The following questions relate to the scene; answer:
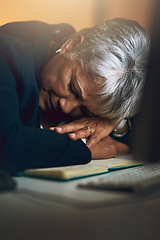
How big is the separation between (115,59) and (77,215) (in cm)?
73

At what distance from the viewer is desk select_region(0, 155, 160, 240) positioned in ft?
0.83

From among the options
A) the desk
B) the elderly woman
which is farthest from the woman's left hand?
the desk

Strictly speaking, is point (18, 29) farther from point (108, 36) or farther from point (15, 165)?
point (15, 165)

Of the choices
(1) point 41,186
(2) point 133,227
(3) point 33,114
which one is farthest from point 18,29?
(2) point 133,227

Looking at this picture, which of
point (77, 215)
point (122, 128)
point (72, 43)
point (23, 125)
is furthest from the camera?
point (122, 128)

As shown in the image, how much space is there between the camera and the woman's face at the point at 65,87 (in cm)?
89

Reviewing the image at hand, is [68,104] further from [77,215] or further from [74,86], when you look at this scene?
[77,215]

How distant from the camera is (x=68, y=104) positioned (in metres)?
0.96

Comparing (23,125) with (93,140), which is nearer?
(23,125)

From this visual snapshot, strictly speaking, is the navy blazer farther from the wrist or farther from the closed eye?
the wrist

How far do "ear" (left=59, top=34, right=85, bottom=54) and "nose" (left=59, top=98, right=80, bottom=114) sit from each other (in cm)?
22

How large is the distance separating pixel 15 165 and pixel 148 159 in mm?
600

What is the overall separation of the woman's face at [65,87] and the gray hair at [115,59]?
3cm

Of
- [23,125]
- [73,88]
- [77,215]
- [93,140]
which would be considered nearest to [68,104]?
[73,88]
